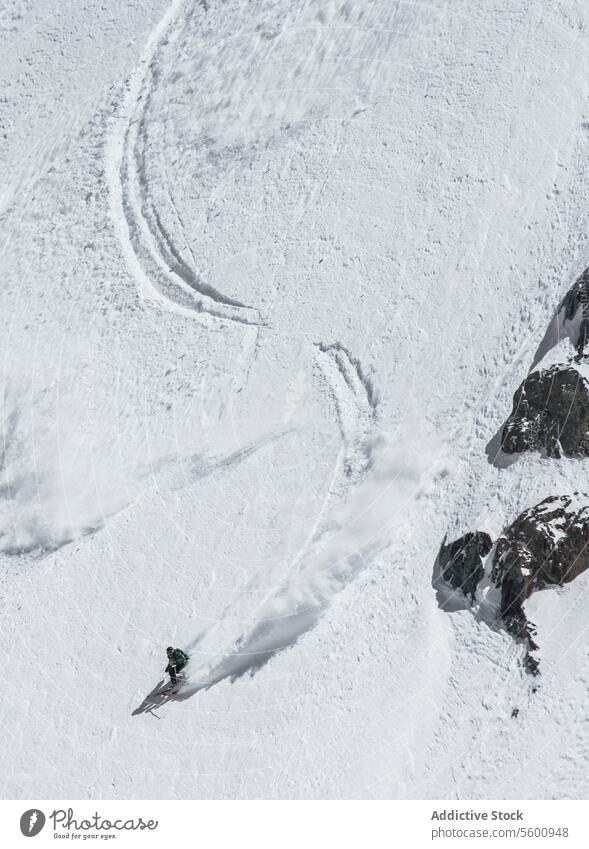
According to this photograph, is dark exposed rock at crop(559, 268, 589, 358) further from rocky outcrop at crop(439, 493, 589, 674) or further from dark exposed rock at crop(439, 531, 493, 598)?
dark exposed rock at crop(439, 531, 493, 598)

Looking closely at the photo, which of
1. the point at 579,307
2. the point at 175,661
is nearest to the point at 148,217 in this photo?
the point at 579,307

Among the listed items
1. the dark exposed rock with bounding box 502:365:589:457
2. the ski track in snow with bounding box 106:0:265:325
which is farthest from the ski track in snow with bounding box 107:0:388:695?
the dark exposed rock with bounding box 502:365:589:457

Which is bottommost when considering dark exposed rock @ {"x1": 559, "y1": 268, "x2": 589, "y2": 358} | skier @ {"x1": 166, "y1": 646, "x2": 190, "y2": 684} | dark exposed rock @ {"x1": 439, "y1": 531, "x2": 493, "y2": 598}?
skier @ {"x1": 166, "y1": 646, "x2": 190, "y2": 684}

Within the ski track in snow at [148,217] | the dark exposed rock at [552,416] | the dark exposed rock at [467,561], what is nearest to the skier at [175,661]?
the dark exposed rock at [467,561]

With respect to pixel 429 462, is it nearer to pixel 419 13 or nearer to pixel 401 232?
pixel 401 232

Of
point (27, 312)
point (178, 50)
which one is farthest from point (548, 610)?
point (178, 50)

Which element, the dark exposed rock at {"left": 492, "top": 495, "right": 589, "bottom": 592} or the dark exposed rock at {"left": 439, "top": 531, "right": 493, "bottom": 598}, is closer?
the dark exposed rock at {"left": 492, "top": 495, "right": 589, "bottom": 592}

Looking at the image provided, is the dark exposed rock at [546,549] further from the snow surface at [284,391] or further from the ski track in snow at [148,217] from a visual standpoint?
the ski track in snow at [148,217]
